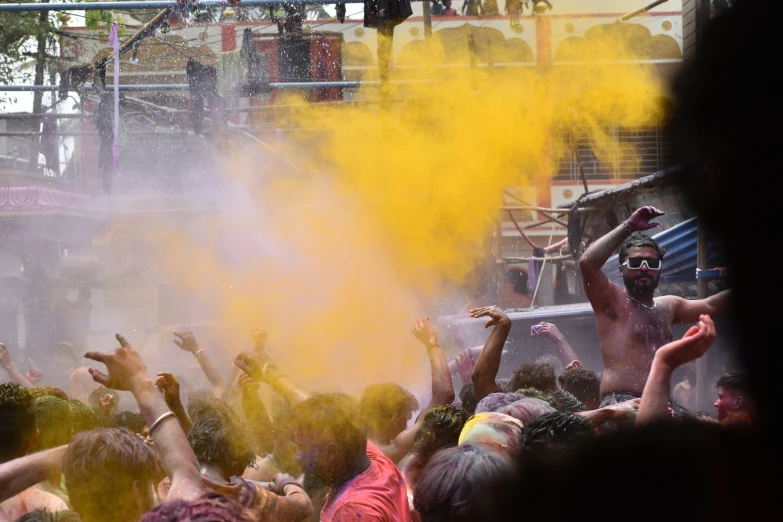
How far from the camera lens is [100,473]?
2.41 meters

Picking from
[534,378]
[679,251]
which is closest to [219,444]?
[534,378]

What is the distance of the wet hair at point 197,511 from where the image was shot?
1.82m

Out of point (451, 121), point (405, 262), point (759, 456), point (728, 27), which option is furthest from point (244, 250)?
point (759, 456)

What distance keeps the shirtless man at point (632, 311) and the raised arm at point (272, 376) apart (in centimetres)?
178

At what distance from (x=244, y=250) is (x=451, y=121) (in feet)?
18.0

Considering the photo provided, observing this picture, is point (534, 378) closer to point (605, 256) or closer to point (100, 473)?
point (605, 256)

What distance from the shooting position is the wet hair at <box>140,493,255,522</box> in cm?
182

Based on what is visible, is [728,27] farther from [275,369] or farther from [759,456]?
[275,369]

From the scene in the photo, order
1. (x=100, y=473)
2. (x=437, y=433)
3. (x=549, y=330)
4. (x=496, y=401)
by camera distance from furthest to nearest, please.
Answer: (x=549, y=330) < (x=496, y=401) < (x=437, y=433) < (x=100, y=473)

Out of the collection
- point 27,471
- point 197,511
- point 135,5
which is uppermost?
point 135,5

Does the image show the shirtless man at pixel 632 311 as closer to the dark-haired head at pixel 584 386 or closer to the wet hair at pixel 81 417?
the dark-haired head at pixel 584 386

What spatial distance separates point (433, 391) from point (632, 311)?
1.37 meters

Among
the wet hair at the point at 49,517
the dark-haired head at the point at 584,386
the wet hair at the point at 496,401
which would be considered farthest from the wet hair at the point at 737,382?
the wet hair at the point at 49,517

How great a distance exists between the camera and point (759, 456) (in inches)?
91.4
